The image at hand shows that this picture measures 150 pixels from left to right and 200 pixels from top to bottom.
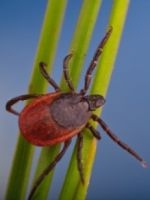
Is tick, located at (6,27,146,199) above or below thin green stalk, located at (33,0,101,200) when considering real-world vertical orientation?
below

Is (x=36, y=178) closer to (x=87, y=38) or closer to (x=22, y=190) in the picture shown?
(x=22, y=190)

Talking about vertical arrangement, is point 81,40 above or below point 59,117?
above

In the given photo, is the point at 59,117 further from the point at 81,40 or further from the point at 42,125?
the point at 81,40

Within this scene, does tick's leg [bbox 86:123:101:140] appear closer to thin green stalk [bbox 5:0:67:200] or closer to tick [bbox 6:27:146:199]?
tick [bbox 6:27:146:199]

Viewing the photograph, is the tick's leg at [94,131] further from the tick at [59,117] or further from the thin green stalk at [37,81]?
the thin green stalk at [37,81]

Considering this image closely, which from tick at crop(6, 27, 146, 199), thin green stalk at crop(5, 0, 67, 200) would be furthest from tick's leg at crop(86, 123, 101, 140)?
thin green stalk at crop(5, 0, 67, 200)

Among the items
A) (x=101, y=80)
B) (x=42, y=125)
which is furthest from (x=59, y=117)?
(x=101, y=80)
